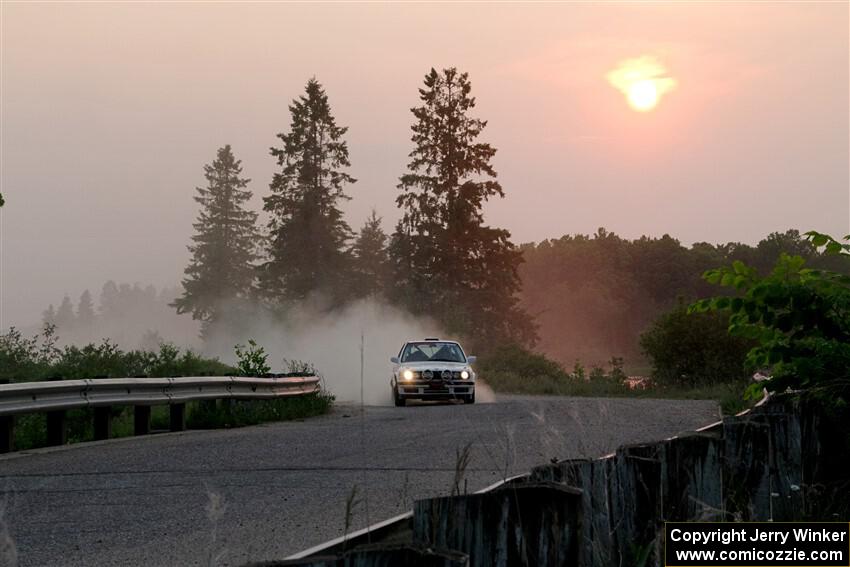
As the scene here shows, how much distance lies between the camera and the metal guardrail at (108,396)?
13.9 m

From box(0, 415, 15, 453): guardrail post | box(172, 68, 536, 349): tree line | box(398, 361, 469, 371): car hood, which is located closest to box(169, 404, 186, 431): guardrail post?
box(0, 415, 15, 453): guardrail post

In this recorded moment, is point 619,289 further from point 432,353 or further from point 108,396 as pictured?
point 108,396

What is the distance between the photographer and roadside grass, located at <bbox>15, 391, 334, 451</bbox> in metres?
17.6

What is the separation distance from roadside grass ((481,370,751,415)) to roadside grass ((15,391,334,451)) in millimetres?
10194

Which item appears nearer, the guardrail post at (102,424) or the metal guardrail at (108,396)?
the metal guardrail at (108,396)

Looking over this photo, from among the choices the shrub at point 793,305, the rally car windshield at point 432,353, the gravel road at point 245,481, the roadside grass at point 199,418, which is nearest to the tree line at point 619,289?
the rally car windshield at point 432,353

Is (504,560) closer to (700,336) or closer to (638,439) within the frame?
(638,439)

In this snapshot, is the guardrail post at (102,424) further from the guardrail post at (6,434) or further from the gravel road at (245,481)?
the guardrail post at (6,434)

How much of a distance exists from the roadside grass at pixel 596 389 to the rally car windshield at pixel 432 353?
6.10 metres

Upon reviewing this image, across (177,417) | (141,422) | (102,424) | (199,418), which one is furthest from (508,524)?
(199,418)

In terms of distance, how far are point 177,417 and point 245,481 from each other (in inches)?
286

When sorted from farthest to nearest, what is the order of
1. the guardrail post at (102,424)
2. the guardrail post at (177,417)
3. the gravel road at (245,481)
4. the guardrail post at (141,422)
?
the guardrail post at (177,417)
the guardrail post at (141,422)
the guardrail post at (102,424)
the gravel road at (245,481)

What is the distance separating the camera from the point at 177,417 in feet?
58.1

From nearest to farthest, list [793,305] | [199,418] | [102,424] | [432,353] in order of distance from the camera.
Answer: [793,305] < [102,424] < [199,418] < [432,353]
